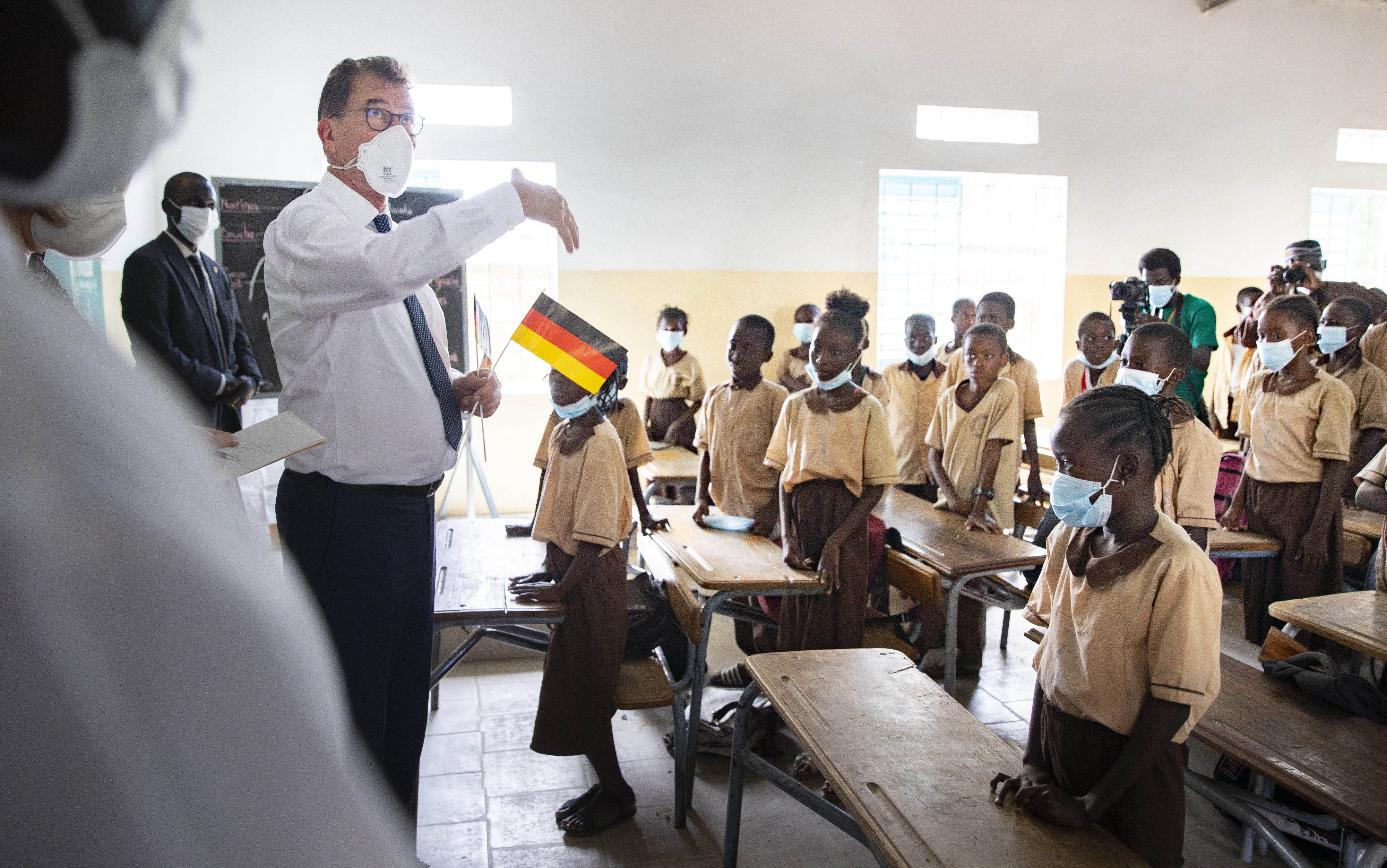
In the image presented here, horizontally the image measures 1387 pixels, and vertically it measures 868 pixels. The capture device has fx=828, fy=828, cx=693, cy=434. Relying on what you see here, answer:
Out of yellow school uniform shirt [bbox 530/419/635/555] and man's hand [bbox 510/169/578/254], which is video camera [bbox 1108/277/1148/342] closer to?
yellow school uniform shirt [bbox 530/419/635/555]

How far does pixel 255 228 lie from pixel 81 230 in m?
4.94

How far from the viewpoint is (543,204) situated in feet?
5.05

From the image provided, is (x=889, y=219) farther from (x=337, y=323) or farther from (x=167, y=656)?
(x=167, y=656)

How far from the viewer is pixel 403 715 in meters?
1.84

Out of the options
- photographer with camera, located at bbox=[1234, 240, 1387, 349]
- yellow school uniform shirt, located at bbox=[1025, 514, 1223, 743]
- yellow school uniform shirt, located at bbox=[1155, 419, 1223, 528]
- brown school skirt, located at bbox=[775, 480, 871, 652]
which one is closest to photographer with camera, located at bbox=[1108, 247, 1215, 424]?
photographer with camera, located at bbox=[1234, 240, 1387, 349]

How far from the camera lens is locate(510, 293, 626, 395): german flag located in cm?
214

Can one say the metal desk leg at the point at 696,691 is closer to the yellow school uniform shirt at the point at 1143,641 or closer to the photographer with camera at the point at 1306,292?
the yellow school uniform shirt at the point at 1143,641

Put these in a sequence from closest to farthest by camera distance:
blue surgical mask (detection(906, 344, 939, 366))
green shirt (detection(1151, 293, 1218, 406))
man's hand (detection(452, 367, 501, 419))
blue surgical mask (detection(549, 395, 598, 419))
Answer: man's hand (detection(452, 367, 501, 419)) → blue surgical mask (detection(549, 395, 598, 419)) → green shirt (detection(1151, 293, 1218, 406)) → blue surgical mask (detection(906, 344, 939, 366))

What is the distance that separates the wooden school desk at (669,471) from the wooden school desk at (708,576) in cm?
83

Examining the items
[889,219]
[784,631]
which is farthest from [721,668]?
[889,219]

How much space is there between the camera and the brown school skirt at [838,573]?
111 inches

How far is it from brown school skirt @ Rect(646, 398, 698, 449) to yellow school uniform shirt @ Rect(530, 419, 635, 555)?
10.5ft

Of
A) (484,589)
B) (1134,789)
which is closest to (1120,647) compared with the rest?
(1134,789)

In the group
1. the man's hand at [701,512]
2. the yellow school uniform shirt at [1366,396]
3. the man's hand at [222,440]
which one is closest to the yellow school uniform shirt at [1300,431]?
the yellow school uniform shirt at [1366,396]
